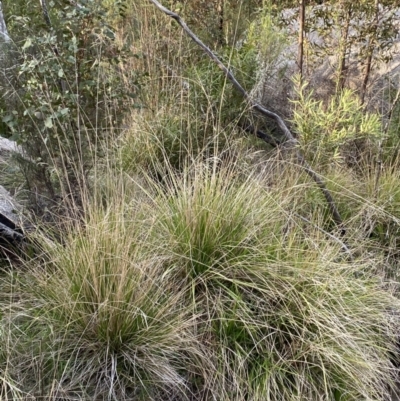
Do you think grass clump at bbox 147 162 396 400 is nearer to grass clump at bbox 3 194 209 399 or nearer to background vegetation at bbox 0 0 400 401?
background vegetation at bbox 0 0 400 401

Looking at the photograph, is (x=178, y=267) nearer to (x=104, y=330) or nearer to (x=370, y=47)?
(x=104, y=330)

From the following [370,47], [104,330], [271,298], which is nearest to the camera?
[104,330]

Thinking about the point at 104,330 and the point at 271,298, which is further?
the point at 271,298

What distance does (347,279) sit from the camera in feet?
7.32

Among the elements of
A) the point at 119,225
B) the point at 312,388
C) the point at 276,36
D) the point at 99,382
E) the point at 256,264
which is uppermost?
the point at 276,36

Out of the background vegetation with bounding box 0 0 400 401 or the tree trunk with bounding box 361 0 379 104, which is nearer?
the background vegetation with bounding box 0 0 400 401

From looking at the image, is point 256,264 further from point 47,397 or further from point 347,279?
point 47,397

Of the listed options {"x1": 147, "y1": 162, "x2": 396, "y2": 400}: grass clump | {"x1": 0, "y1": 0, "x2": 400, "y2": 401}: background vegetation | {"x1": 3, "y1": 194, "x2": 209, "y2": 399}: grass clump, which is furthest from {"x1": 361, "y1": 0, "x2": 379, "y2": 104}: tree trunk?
{"x1": 3, "y1": 194, "x2": 209, "y2": 399}: grass clump

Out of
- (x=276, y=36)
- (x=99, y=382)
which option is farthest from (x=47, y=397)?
(x=276, y=36)

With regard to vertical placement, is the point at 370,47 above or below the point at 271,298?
above

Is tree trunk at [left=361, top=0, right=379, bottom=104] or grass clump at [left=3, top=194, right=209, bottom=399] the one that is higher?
tree trunk at [left=361, top=0, right=379, bottom=104]

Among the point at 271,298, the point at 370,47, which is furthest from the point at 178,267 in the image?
the point at 370,47

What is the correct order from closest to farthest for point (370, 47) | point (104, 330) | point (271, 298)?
point (104, 330)
point (271, 298)
point (370, 47)

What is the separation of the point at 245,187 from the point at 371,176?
1.11 meters
